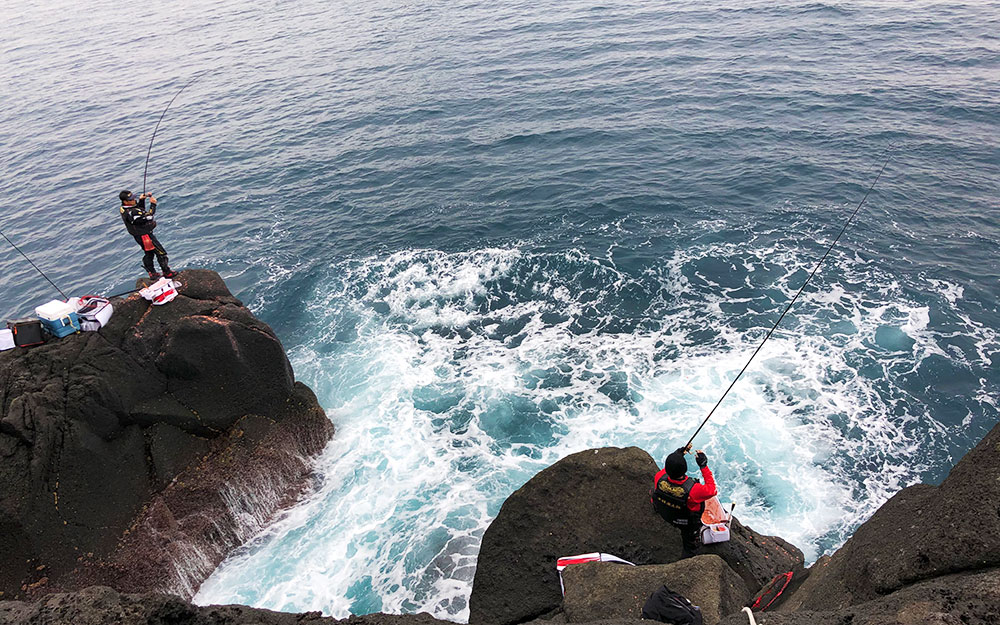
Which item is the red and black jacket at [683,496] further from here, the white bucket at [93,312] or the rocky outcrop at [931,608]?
the white bucket at [93,312]

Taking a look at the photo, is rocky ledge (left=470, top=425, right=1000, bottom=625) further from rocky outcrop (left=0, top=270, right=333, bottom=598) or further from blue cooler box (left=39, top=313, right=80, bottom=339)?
blue cooler box (left=39, top=313, right=80, bottom=339)

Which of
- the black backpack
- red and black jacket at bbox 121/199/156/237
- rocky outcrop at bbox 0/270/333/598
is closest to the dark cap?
the black backpack

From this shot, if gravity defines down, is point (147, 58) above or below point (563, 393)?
above

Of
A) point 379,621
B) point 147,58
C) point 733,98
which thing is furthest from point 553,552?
point 147,58

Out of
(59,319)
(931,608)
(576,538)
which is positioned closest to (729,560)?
(576,538)

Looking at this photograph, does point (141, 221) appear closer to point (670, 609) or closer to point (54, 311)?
point (54, 311)

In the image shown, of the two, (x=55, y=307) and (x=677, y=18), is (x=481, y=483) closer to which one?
(x=55, y=307)
